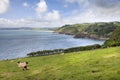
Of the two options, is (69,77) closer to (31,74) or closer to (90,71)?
(90,71)

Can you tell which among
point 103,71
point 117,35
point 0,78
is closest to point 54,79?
point 103,71

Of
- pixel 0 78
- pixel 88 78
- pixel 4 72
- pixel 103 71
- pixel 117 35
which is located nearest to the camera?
pixel 88 78

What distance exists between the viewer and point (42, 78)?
3306cm

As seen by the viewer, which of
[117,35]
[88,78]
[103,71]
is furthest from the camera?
[117,35]

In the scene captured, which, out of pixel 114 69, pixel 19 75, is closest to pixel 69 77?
pixel 114 69

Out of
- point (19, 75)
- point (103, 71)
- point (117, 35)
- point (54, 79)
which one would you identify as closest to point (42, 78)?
point (54, 79)

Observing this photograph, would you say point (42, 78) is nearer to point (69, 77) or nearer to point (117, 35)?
point (69, 77)

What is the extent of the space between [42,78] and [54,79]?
7.07 feet

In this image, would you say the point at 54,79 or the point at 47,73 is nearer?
the point at 54,79

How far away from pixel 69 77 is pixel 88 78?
2932mm

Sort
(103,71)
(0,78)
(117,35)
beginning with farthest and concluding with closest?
(117,35) → (0,78) → (103,71)

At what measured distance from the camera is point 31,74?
36.6m

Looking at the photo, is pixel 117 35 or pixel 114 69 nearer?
pixel 114 69

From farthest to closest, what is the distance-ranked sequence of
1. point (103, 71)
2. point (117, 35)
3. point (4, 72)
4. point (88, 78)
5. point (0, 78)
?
point (117, 35) → point (4, 72) → point (0, 78) → point (103, 71) → point (88, 78)
